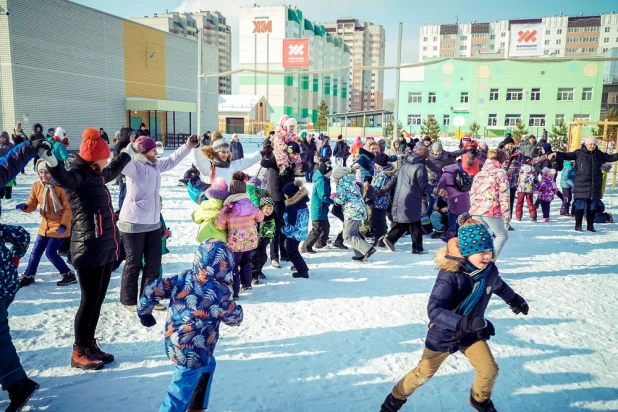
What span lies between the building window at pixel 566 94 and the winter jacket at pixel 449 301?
189ft

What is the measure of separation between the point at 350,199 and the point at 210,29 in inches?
4859

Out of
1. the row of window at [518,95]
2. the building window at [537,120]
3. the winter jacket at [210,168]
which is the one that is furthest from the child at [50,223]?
the building window at [537,120]

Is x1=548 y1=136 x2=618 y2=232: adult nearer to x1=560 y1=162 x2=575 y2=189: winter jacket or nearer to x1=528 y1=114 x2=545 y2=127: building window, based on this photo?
x1=560 y1=162 x2=575 y2=189: winter jacket

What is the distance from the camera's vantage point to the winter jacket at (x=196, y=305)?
256cm

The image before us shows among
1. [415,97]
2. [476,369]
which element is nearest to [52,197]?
[476,369]

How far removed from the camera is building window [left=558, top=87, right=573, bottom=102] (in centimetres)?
5078

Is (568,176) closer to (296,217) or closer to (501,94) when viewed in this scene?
(296,217)

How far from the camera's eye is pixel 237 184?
15.5 ft

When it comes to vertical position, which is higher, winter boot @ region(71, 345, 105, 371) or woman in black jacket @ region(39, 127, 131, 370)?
woman in black jacket @ region(39, 127, 131, 370)

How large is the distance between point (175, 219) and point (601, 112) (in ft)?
201

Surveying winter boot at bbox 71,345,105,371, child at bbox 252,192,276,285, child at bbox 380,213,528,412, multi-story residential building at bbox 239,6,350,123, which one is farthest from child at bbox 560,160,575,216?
multi-story residential building at bbox 239,6,350,123

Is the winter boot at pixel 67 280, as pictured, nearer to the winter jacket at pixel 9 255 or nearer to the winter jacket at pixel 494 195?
the winter jacket at pixel 9 255

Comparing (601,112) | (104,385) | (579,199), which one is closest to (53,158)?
(104,385)

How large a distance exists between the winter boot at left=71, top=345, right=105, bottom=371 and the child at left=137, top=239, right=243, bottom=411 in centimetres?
111
